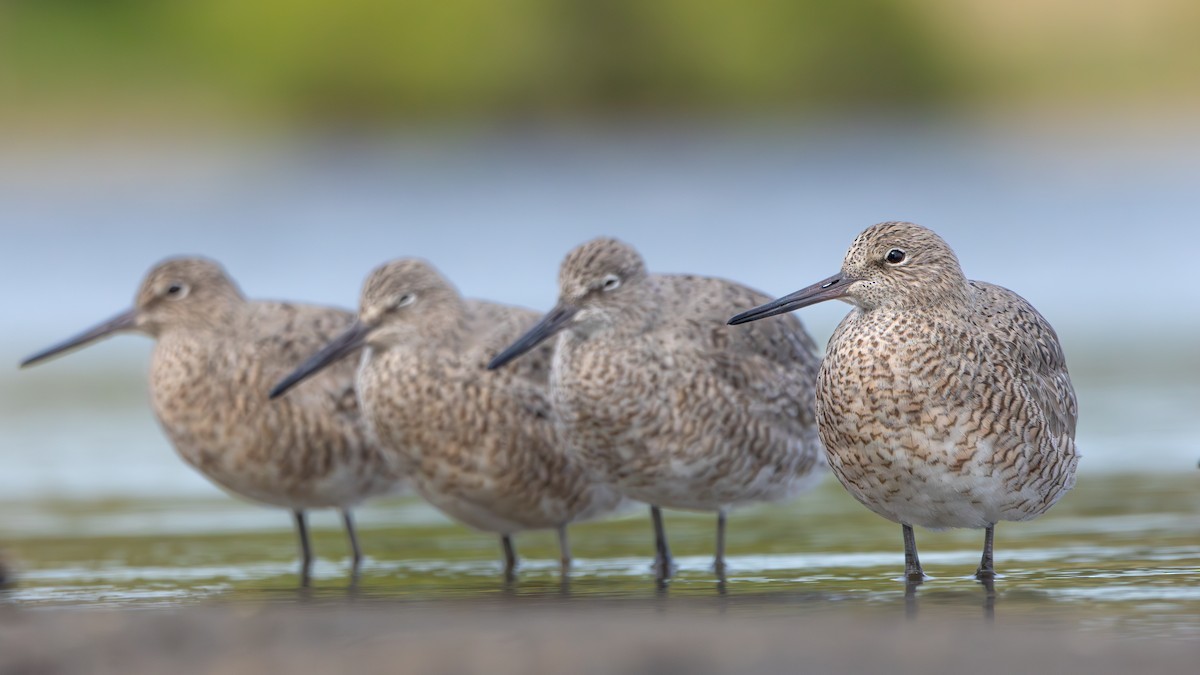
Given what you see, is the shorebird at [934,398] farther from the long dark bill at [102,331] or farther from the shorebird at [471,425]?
the long dark bill at [102,331]

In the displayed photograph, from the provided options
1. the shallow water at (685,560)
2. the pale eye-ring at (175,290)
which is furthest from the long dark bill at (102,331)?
the shallow water at (685,560)

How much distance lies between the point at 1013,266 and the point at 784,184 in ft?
14.3

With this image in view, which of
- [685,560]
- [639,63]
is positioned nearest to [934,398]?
[685,560]

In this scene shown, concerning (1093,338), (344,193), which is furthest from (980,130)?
(1093,338)

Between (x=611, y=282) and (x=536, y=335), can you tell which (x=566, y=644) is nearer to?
(x=536, y=335)

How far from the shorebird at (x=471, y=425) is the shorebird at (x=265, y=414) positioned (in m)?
0.28

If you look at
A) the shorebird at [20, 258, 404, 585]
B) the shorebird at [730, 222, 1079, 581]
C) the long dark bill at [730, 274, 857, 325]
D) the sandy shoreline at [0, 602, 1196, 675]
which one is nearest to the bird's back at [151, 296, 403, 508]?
the shorebird at [20, 258, 404, 585]

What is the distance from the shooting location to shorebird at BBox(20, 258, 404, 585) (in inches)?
370

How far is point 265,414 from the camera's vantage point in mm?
9477

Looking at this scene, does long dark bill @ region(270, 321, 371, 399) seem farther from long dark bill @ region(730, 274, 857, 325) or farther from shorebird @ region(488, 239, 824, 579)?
long dark bill @ region(730, 274, 857, 325)

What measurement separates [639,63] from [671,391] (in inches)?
670

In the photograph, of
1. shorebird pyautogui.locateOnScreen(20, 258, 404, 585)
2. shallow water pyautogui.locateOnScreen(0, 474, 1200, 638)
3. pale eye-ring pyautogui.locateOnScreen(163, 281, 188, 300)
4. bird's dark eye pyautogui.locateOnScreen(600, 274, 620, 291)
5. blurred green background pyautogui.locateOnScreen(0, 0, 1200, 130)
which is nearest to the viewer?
shallow water pyautogui.locateOnScreen(0, 474, 1200, 638)

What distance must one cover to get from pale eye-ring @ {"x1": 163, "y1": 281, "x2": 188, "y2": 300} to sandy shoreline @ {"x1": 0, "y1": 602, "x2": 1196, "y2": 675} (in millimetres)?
3990

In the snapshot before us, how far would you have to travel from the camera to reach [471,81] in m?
24.8
